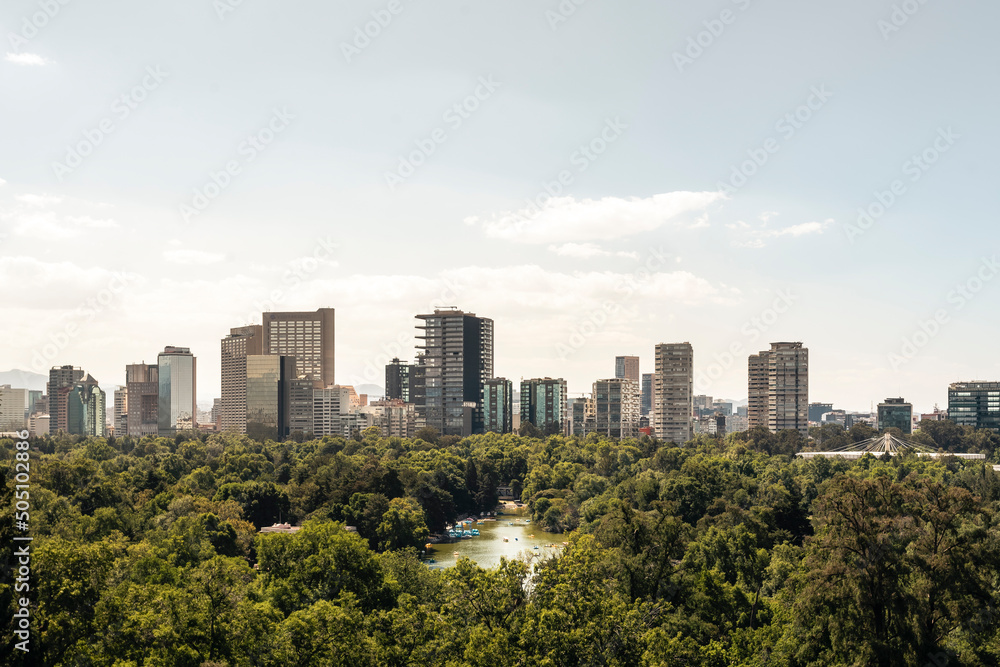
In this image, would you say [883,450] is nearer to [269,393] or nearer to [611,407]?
[611,407]

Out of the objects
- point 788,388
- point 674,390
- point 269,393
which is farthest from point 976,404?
point 269,393

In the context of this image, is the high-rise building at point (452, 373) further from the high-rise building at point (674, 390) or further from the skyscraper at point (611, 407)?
the high-rise building at point (674, 390)

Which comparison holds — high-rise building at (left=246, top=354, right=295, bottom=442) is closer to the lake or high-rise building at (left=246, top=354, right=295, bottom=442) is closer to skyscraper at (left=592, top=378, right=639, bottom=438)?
skyscraper at (left=592, top=378, right=639, bottom=438)

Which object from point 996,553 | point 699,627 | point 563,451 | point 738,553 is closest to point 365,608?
point 699,627

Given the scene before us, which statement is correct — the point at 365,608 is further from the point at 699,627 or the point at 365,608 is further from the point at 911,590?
the point at 911,590

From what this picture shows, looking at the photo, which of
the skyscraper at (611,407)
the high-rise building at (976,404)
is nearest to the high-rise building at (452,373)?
the skyscraper at (611,407)
